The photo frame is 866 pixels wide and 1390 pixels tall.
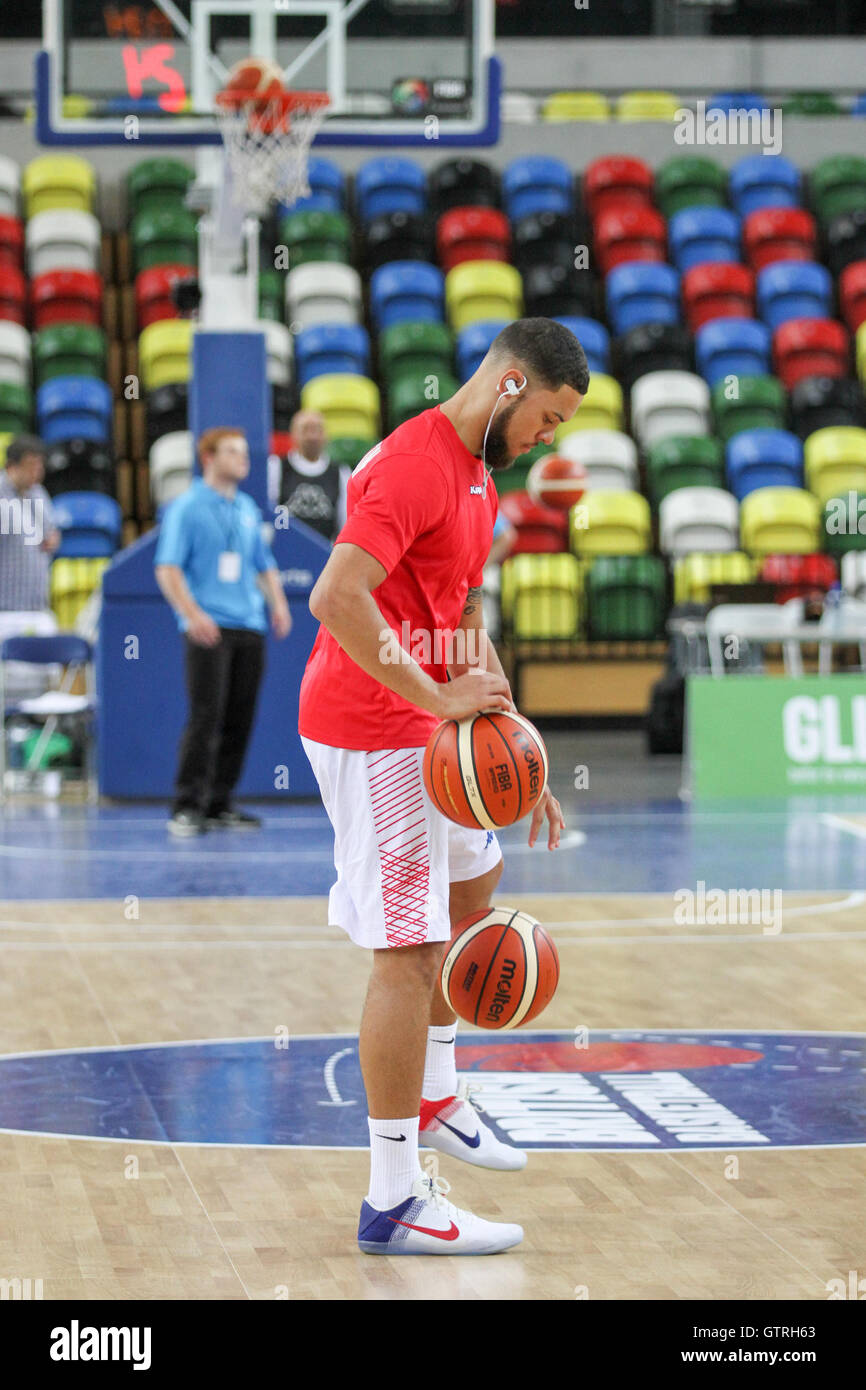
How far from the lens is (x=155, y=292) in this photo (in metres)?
17.9

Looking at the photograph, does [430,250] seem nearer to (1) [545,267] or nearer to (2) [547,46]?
(1) [545,267]

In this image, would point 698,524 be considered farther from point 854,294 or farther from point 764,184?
point 764,184

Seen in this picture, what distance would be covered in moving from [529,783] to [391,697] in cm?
31

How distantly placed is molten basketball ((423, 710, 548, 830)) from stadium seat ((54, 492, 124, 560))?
12.5 m

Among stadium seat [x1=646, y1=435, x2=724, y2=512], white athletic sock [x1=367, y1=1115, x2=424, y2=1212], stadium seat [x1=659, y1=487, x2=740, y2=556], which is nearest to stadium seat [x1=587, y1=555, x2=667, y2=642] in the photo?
stadium seat [x1=659, y1=487, x2=740, y2=556]

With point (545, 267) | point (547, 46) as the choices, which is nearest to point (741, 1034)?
point (545, 267)

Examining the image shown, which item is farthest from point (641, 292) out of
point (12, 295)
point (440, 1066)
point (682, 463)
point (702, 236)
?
point (440, 1066)

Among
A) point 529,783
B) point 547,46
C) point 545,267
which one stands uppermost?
point 547,46

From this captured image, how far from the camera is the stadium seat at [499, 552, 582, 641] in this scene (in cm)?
1600

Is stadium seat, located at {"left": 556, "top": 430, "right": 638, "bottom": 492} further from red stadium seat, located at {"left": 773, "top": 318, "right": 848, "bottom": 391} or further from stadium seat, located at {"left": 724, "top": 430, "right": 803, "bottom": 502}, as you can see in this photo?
red stadium seat, located at {"left": 773, "top": 318, "right": 848, "bottom": 391}

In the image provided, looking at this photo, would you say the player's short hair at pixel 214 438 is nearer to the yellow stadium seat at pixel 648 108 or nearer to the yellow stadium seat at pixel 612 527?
the yellow stadium seat at pixel 612 527

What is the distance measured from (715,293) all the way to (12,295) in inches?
264

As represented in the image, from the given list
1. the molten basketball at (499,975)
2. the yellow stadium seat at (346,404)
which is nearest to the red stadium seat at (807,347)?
the yellow stadium seat at (346,404)
